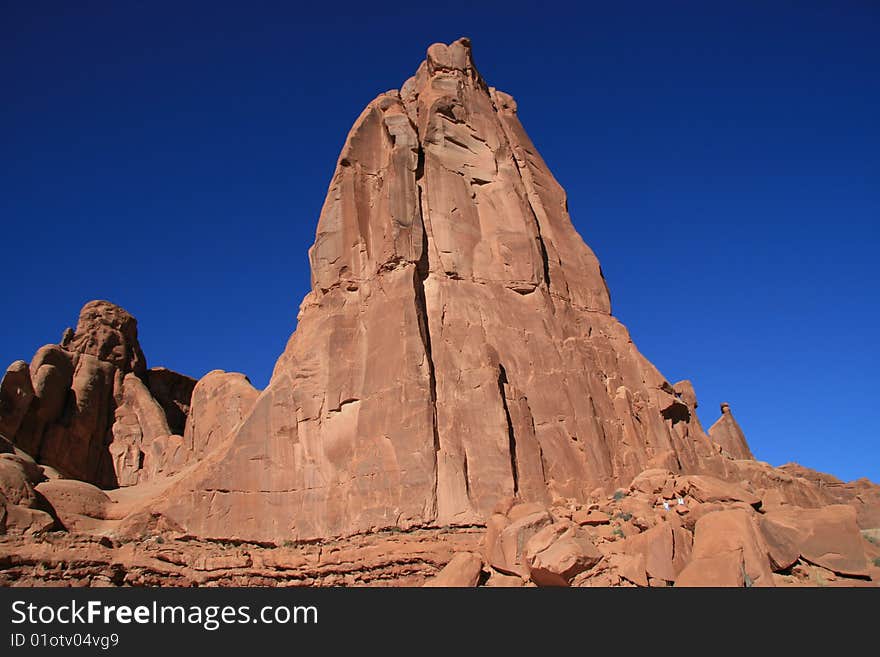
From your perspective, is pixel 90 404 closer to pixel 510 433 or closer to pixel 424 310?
pixel 424 310

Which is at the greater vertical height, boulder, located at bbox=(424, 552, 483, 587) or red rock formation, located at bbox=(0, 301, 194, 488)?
red rock formation, located at bbox=(0, 301, 194, 488)

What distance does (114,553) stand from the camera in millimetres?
28422

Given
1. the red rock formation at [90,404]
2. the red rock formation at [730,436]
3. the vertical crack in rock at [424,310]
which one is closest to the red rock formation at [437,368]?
the vertical crack in rock at [424,310]

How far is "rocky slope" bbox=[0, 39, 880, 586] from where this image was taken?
24781 millimetres

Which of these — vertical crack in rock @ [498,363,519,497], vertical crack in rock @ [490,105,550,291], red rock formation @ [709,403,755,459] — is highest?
vertical crack in rock @ [490,105,550,291]

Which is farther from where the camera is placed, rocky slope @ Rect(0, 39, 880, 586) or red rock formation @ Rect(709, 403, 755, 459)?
red rock formation @ Rect(709, 403, 755, 459)

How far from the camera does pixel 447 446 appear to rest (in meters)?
29.4

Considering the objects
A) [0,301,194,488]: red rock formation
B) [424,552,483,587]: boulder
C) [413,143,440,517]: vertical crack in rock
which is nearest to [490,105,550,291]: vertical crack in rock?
[413,143,440,517]: vertical crack in rock

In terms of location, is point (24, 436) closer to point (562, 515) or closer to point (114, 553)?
point (114, 553)

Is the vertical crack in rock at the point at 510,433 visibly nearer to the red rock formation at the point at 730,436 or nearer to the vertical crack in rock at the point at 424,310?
the vertical crack in rock at the point at 424,310

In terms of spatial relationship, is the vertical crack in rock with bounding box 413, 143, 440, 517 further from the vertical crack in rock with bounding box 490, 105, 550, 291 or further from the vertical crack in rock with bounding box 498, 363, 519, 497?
the vertical crack in rock with bounding box 490, 105, 550, 291

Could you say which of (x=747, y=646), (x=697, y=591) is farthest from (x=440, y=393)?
(x=747, y=646)

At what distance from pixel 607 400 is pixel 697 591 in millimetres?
15281

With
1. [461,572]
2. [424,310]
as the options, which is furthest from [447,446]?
[424,310]
